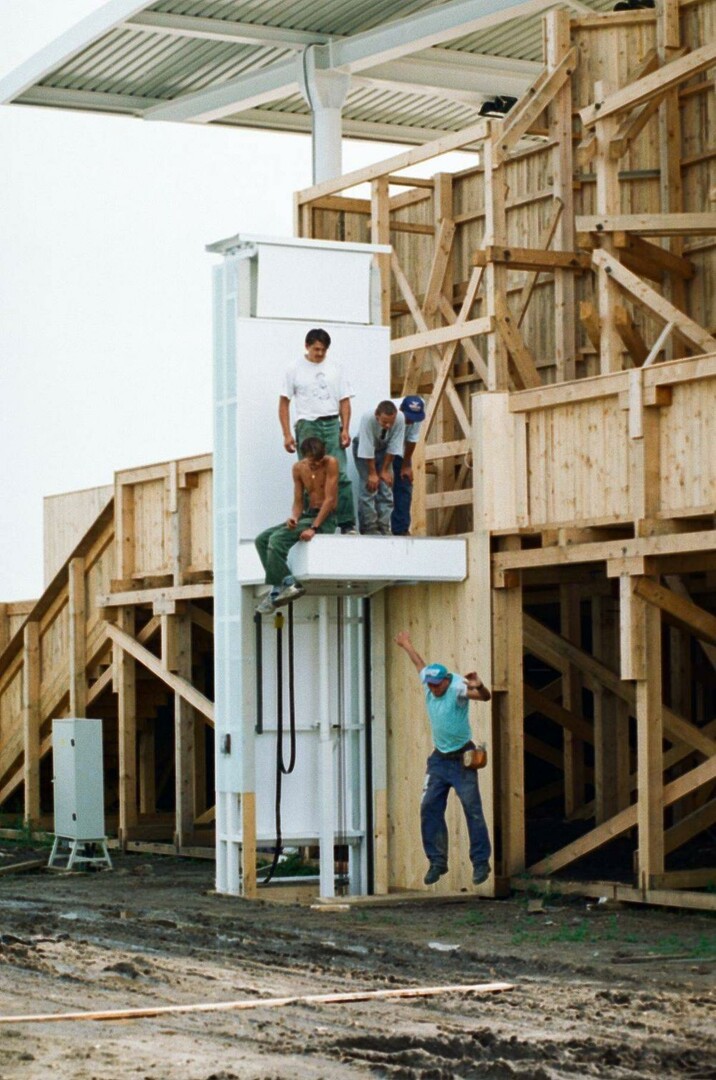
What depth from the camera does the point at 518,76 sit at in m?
31.7

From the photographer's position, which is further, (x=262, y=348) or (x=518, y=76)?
(x=518, y=76)

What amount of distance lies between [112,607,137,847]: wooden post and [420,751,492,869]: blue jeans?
6.96 metres

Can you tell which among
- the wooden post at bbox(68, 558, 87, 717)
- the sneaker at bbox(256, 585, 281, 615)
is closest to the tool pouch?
the sneaker at bbox(256, 585, 281, 615)

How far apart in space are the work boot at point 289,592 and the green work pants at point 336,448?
0.85 metres

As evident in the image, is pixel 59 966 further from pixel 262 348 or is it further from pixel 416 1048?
pixel 262 348

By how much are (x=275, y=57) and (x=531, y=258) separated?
1116cm

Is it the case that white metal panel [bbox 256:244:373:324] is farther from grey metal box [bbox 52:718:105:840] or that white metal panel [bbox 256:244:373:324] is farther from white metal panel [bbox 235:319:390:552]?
grey metal box [bbox 52:718:105:840]

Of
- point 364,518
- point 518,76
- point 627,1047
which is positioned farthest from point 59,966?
point 518,76

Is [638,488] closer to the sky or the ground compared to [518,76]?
closer to the ground

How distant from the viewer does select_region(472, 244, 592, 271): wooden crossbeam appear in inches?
814

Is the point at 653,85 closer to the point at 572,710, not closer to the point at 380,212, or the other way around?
the point at 380,212

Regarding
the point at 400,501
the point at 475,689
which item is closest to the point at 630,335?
the point at 400,501

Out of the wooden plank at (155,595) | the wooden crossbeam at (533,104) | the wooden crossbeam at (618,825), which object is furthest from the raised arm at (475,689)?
the wooden crossbeam at (533,104)

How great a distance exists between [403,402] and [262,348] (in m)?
1.36
